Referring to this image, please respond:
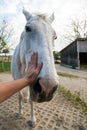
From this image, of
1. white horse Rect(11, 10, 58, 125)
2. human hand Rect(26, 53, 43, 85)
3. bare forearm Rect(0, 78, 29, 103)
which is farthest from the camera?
white horse Rect(11, 10, 58, 125)

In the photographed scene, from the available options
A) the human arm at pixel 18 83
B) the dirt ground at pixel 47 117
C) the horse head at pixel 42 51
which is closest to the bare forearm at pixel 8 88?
the human arm at pixel 18 83

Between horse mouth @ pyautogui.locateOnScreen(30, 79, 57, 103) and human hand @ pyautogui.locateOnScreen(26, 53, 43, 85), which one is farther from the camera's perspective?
horse mouth @ pyautogui.locateOnScreen(30, 79, 57, 103)

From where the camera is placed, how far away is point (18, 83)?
154 cm

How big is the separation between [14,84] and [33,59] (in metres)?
0.52

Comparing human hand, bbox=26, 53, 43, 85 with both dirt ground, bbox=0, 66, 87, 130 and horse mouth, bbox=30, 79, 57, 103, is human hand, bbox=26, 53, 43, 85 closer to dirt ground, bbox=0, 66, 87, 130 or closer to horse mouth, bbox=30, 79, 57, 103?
horse mouth, bbox=30, 79, 57, 103

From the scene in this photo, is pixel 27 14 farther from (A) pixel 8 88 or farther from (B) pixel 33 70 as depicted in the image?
(A) pixel 8 88

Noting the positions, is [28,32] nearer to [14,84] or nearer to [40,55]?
[40,55]

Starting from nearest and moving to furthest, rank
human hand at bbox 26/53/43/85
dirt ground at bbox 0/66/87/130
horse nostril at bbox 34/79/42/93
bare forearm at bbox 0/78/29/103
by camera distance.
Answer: bare forearm at bbox 0/78/29/103 → human hand at bbox 26/53/43/85 → horse nostril at bbox 34/79/42/93 → dirt ground at bbox 0/66/87/130

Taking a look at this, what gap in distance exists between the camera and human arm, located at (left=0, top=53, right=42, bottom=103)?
1424 mm

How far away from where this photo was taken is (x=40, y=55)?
2162 millimetres

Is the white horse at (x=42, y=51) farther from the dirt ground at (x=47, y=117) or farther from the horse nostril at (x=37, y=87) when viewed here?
the dirt ground at (x=47, y=117)

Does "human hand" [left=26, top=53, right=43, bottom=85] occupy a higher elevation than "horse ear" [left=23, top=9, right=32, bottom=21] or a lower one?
lower

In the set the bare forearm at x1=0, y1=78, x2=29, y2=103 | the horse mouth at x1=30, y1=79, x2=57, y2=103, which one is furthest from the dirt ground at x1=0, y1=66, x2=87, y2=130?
the bare forearm at x1=0, y1=78, x2=29, y2=103

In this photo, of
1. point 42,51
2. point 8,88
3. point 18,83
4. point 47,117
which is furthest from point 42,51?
point 47,117
